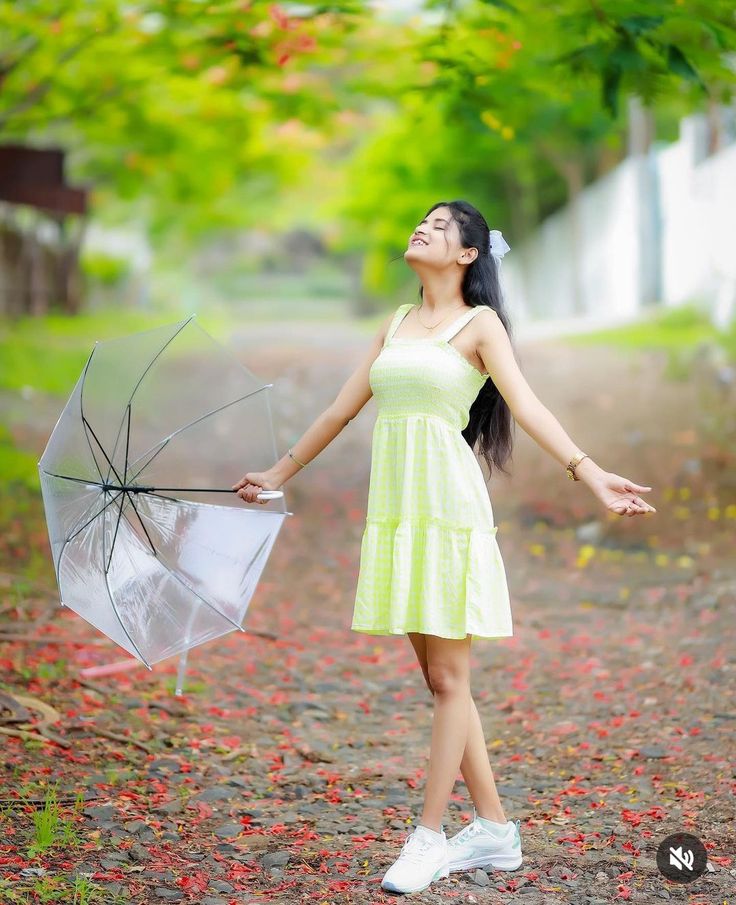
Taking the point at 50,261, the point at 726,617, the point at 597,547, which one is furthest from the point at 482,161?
the point at 726,617

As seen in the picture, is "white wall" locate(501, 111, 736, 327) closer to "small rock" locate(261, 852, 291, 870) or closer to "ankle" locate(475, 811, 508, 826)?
"ankle" locate(475, 811, 508, 826)

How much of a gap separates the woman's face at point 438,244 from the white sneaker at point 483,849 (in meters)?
1.64

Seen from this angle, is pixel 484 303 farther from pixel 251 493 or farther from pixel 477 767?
pixel 477 767

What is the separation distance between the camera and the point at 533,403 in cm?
330

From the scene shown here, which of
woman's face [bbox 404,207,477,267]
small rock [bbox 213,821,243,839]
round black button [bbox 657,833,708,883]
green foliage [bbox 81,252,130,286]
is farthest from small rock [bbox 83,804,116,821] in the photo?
green foliage [bbox 81,252,130,286]

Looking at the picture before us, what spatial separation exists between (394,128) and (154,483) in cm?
2451

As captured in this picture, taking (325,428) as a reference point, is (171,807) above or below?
below

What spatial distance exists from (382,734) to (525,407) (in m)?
2.26

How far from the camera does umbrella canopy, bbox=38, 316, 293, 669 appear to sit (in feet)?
12.1

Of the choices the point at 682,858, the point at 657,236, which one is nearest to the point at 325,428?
the point at 682,858

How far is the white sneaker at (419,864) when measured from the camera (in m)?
3.29

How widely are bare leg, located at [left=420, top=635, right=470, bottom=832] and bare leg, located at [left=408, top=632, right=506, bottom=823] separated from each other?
0.28 feet

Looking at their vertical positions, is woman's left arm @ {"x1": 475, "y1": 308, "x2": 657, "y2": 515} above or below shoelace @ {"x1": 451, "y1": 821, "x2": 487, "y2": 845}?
above

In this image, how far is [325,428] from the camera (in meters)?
3.63
